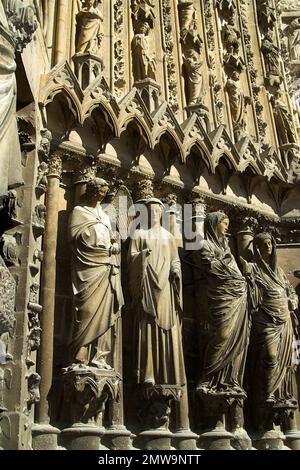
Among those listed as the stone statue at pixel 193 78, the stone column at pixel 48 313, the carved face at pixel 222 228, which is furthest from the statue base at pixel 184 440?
the stone statue at pixel 193 78

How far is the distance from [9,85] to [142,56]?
3.85 metres

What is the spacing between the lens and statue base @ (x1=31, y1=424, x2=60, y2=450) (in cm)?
575

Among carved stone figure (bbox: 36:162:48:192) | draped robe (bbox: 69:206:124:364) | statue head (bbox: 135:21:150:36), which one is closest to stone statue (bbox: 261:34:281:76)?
statue head (bbox: 135:21:150:36)

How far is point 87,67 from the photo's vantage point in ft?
25.2

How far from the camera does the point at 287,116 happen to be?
10.0 m

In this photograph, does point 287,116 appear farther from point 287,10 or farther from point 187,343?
point 187,343

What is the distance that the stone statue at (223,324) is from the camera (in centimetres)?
712

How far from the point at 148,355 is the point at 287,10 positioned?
861 centimetres

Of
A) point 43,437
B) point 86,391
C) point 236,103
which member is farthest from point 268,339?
point 236,103

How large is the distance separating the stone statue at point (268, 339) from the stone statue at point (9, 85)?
4.01 meters

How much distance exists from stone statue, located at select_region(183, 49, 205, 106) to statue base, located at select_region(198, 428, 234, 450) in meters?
4.59

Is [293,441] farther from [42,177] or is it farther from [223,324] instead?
[42,177]

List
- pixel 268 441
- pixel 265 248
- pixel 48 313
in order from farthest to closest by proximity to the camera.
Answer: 1. pixel 265 248
2. pixel 268 441
3. pixel 48 313
